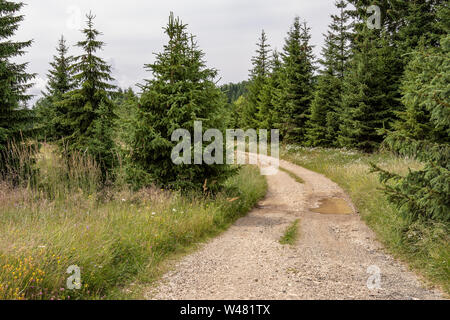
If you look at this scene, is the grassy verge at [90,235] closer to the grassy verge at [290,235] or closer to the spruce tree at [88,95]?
the grassy verge at [290,235]

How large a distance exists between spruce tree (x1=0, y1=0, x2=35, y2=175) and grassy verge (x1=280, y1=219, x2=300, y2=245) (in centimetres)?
1087

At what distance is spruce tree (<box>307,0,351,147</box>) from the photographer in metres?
26.3

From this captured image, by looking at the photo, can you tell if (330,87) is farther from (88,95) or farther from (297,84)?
(88,95)

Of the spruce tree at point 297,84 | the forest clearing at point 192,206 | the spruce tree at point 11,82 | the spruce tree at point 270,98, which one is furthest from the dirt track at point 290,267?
the spruce tree at point 270,98

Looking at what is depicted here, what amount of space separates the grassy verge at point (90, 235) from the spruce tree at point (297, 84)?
23244 mm

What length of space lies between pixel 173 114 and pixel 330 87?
21.4 m

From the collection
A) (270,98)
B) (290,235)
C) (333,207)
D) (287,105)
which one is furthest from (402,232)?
(270,98)

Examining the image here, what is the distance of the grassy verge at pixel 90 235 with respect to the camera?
13.0 feet

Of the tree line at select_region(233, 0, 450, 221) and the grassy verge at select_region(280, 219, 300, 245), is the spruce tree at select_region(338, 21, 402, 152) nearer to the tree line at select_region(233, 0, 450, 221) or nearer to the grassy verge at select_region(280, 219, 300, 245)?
the tree line at select_region(233, 0, 450, 221)

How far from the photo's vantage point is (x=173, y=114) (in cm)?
920
